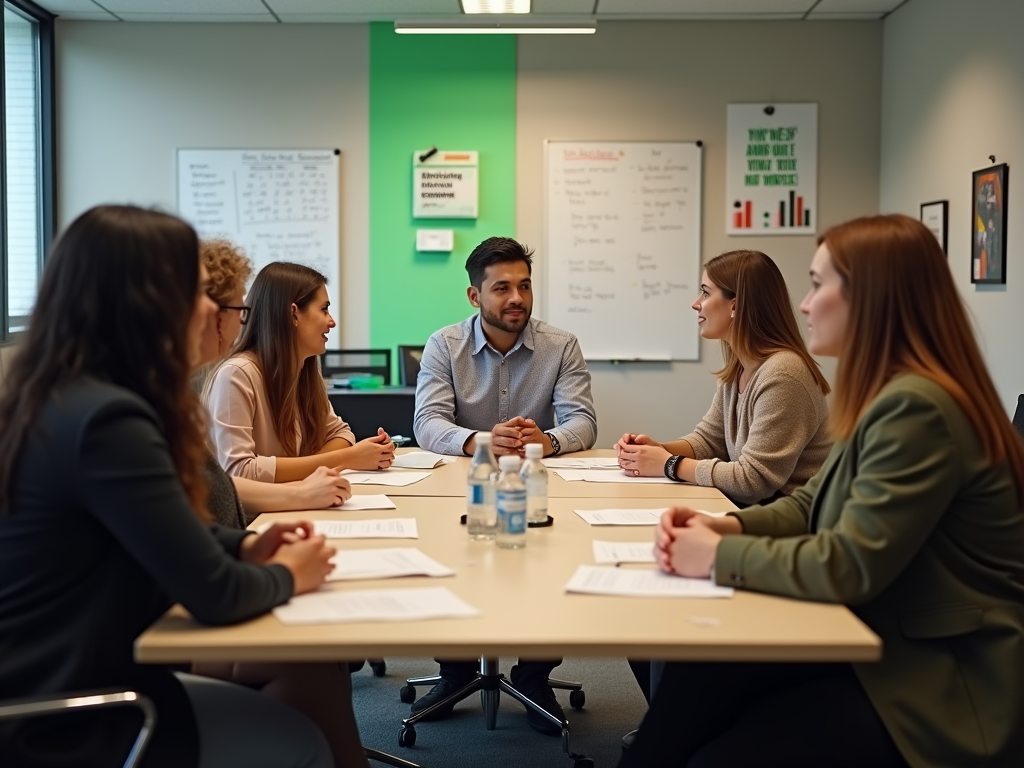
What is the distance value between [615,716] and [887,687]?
163 cm

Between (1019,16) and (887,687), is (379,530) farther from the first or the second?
(1019,16)

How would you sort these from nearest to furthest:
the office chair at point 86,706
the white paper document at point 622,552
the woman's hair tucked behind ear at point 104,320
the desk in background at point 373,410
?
the office chair at point 86,706 → the woman's hair tucked behind ear at point 104,320 → the white paper document at point 622,552 → the desk in background at point 373,410

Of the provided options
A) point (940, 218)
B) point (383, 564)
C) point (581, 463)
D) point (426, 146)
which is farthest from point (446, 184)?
point (383, 564)

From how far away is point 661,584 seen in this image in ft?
5.50

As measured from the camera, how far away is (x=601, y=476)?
2.83 meters

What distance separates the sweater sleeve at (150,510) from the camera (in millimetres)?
1380

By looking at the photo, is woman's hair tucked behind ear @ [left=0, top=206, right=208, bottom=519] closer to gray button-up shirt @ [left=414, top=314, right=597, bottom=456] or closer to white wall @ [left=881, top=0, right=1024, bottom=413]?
gray button-up shirt @ [left=414, top=314, right=597, bottom=456]

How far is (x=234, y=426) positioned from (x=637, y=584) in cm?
130

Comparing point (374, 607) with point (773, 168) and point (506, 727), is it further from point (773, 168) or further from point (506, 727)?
point (773, 168)

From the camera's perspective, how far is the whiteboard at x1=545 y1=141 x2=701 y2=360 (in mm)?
5582

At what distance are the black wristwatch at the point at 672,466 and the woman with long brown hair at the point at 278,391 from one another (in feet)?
2.53

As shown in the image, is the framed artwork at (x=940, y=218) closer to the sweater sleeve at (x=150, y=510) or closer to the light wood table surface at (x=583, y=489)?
the light wood table surface at (x=583, y=489)

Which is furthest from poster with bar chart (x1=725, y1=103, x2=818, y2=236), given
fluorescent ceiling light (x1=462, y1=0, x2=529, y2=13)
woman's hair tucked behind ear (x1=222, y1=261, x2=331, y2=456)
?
woman's hair tucked behind ear (x1=222, y1=261, x2=331, y2=456)

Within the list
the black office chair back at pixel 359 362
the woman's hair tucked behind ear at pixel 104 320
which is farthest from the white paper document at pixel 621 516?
the black office chair back at pixel 359 362
